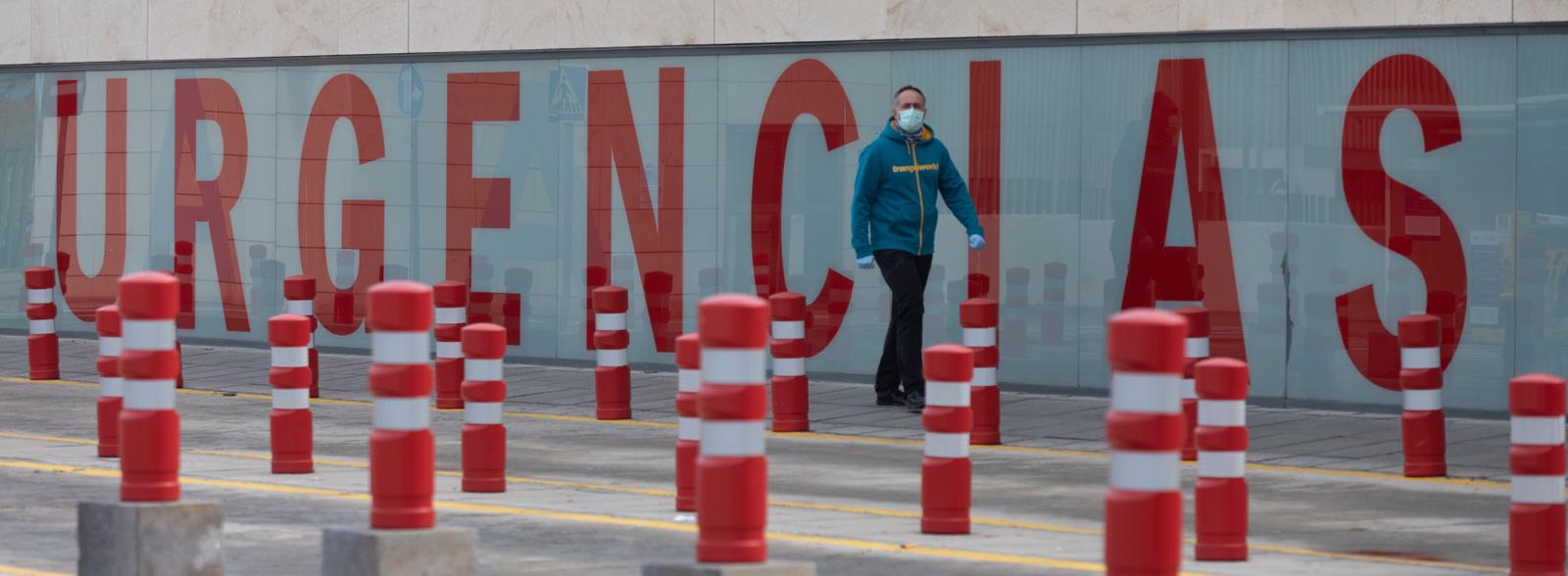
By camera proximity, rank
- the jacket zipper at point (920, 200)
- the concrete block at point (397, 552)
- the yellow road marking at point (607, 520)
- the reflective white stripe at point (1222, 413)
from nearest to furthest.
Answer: the concrete block at point (397, 552), the reflective white stripe at point (1222, 413), the yellow road marking at point (607, 520), the jacket zipper at point (920, 200)

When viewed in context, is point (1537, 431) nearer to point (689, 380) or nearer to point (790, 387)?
point (689, 380)

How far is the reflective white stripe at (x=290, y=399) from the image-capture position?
1223 cm

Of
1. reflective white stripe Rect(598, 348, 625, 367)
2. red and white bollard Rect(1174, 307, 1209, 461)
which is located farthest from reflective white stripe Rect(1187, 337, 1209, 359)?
reflective white stripe Rect(598, 348, 625, 367)

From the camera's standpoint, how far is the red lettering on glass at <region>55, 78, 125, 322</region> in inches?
958

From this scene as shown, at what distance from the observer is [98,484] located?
1201cm

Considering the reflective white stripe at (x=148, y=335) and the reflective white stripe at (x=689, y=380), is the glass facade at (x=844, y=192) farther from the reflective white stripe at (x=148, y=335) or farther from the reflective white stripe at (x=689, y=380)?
the reflective white stripe at (x=148, y=335)

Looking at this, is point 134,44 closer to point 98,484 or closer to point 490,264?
point 490,264

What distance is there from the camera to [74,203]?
24.8 meters

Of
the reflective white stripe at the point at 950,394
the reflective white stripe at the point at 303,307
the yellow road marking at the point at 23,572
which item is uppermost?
the reflective white stripe at the point at 303,307

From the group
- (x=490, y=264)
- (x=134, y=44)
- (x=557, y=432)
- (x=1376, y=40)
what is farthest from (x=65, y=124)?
(x=1376, y=40)

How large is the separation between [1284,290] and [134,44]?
11.6m

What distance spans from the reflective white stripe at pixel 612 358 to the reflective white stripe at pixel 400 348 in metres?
7.92

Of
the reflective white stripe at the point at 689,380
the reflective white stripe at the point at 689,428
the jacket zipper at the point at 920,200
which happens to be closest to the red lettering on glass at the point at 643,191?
the jacket zipper at the point at 920,200

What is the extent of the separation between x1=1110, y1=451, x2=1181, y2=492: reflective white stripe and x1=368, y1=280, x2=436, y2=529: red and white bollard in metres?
2.35
